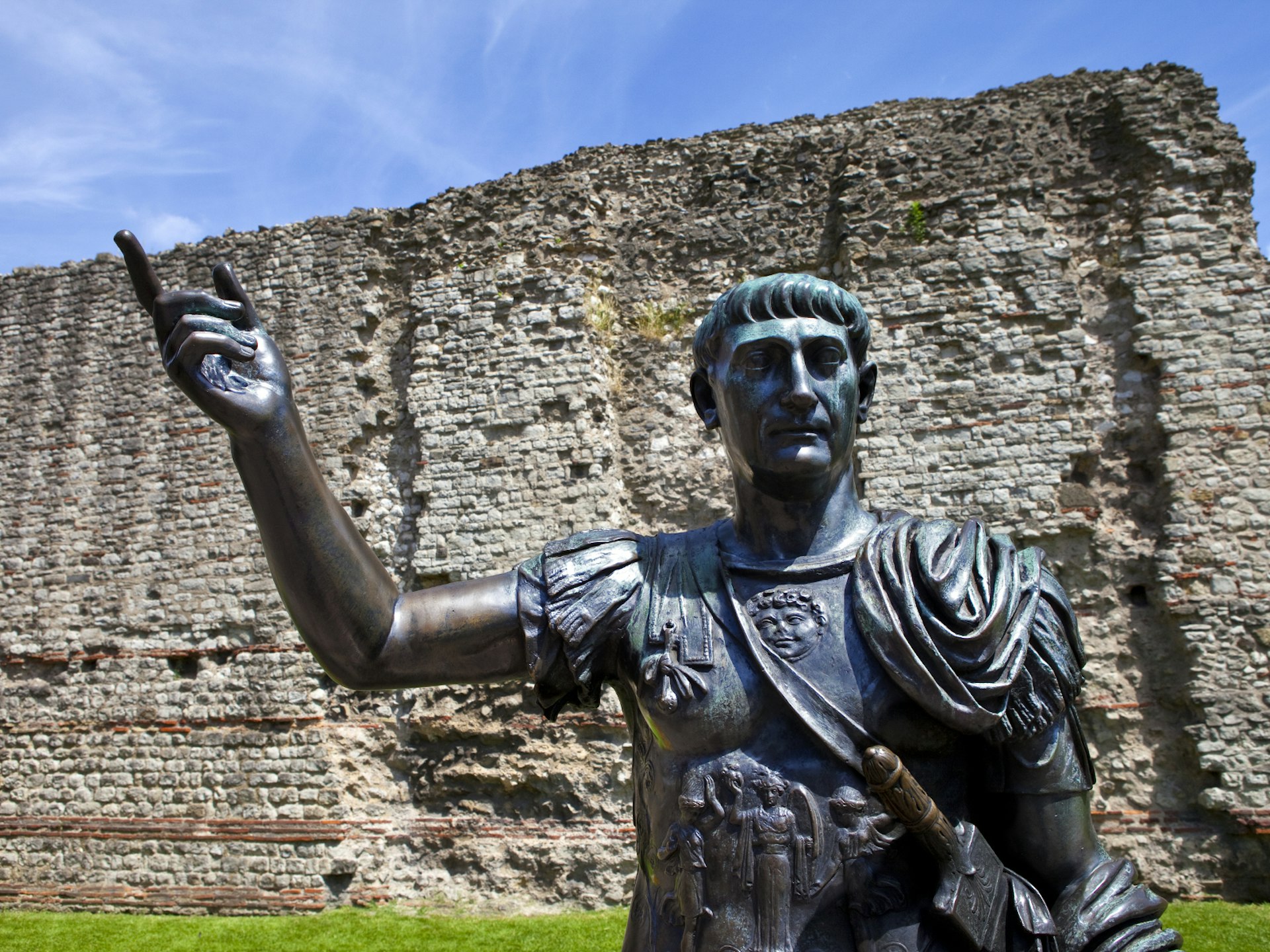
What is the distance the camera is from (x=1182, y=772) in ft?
24.1

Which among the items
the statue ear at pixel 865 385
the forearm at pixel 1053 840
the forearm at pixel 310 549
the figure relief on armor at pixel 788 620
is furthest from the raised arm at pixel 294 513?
the forearm at pixel 1053 840

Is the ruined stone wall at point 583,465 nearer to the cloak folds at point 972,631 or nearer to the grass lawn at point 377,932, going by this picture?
the grass lawn at point 377,932

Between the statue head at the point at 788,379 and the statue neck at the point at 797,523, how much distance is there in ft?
0.07

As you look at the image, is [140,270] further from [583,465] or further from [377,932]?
[583,465]

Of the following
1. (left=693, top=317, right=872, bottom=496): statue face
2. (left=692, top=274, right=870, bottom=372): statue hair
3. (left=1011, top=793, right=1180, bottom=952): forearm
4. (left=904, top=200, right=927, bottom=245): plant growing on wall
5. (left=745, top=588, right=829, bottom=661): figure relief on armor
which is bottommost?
(left=1011, top=793, right=1180, bottom=952): forearm

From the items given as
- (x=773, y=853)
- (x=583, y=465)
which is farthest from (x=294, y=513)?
(x=583, y=465)

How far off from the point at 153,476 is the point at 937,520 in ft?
33.0

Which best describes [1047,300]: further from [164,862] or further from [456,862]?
[164,862]

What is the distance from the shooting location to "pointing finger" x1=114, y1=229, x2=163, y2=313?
1541 millimetres

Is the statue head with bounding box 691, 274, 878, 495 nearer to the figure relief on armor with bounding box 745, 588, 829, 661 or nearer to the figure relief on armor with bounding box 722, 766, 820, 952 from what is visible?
the figure relief on armor with bounding box 745, 588, 829, 661

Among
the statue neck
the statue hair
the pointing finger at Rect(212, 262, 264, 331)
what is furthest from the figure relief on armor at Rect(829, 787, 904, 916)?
the pointing finger at Rect(212, 262, 264, 331)

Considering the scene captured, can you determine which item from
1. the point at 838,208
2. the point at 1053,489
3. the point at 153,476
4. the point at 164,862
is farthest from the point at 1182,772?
the point at 153,476

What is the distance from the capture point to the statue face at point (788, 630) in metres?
1.58

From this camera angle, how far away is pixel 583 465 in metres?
8.90
